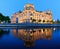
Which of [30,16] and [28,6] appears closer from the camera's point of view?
[30,16]

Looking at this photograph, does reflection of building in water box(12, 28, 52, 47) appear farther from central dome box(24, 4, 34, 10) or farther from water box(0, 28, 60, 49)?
central dome box(24, 4, 34, 10)

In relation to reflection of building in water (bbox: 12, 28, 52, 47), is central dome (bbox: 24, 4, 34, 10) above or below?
above

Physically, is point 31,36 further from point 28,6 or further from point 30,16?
point 28,6

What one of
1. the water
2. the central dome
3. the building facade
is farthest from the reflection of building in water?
the central dome

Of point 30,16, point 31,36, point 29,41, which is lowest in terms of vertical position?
point 29,41

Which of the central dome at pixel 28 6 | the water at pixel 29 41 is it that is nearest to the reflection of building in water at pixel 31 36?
the water at pixel 29 41

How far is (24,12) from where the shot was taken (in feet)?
375

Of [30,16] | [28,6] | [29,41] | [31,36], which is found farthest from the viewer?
[28,6]

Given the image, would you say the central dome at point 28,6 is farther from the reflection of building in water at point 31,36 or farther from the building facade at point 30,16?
the reflection of building in water at point 31,36

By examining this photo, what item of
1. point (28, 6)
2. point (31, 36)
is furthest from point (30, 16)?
point (31, 36)

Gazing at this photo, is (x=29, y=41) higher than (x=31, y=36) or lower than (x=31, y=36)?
lower

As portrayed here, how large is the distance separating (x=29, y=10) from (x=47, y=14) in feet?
62.8

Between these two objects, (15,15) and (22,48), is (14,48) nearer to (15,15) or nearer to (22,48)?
(22,48)

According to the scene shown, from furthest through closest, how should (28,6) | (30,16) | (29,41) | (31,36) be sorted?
(28,6)
(30,16)
(31,36)
(29,41)
